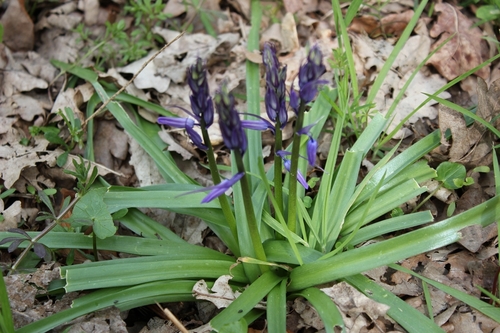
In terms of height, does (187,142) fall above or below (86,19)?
below

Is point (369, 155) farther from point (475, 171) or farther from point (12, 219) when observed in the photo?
point (12, 219)

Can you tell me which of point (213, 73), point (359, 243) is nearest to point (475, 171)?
point (359, 243)

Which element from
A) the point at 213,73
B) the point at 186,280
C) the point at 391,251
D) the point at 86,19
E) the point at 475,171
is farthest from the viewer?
the point at 86,19

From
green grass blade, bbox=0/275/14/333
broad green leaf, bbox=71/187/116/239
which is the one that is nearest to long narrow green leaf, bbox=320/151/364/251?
broad green leaf, bbox=71/187/116/239

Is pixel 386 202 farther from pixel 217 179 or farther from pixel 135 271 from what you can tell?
pixel 135 271

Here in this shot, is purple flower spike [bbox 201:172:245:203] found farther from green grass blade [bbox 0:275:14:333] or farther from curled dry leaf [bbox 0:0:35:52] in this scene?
curled dry leaf [bbox 0:0:35:52]

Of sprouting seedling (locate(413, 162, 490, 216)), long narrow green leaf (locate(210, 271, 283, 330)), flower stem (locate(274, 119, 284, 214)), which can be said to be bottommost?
long narrow green leaf (locate(210, 271, 283, 330))

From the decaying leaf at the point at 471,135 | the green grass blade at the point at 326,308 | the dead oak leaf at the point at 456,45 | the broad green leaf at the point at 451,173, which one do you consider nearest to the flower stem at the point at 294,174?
the green grass blade at the point at 326,308

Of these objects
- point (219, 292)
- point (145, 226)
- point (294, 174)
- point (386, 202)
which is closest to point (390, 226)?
point (386, 202)
